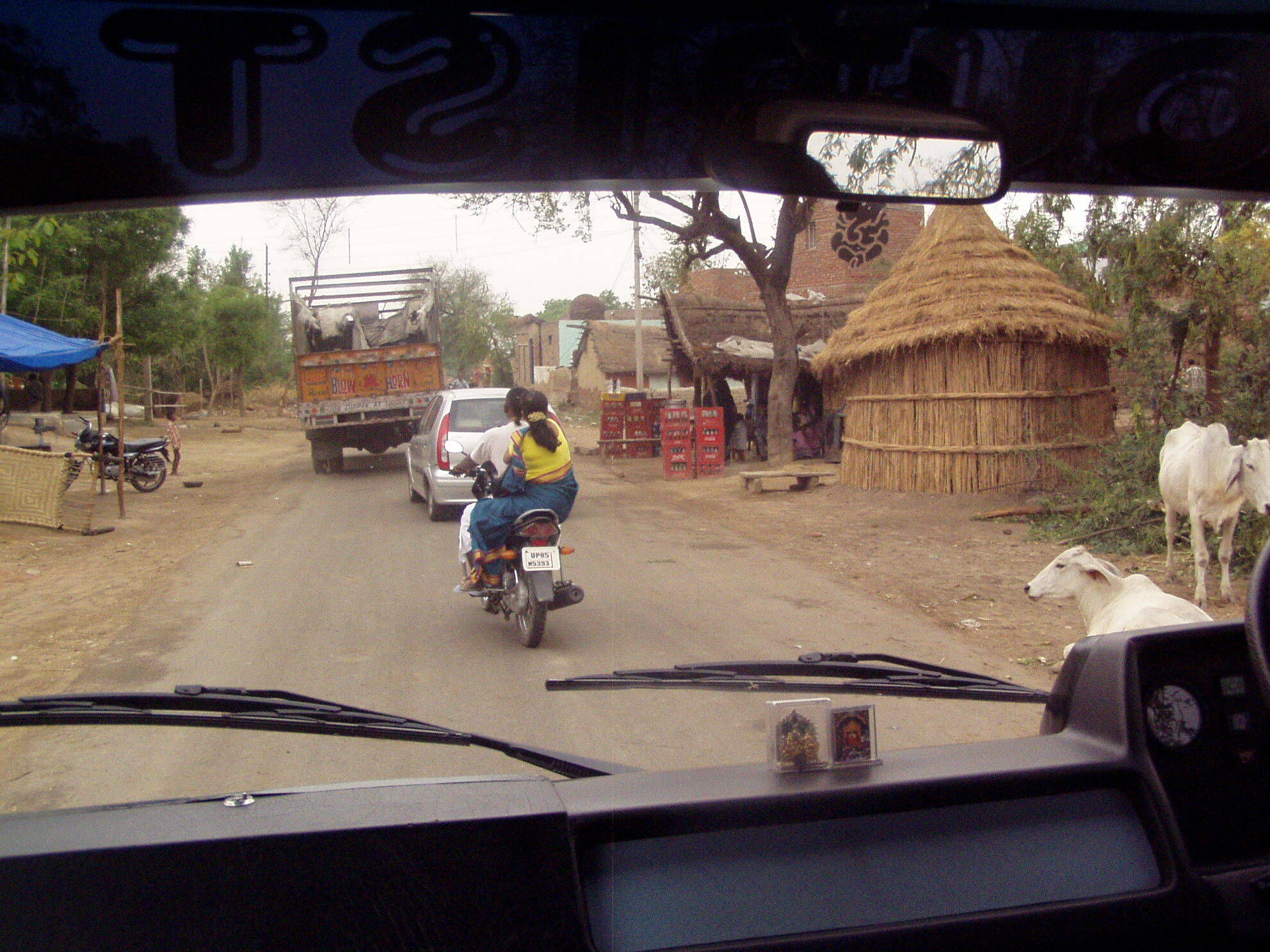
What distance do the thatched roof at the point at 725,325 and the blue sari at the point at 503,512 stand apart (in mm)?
15690

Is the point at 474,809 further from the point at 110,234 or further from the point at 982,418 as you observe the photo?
the point at 982,418

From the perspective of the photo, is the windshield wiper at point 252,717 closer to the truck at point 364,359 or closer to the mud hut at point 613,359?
the truck at point 364,359

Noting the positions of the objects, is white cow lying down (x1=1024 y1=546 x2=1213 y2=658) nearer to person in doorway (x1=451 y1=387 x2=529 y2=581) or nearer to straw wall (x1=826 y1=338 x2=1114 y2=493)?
person in doorway (x1=451 y1=387 x2=529 y2=581)

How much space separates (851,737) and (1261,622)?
36.7 inches

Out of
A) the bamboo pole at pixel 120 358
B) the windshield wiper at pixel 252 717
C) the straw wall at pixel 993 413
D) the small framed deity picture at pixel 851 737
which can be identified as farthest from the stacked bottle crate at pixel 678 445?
the small framed deity picture at pixel 851 737

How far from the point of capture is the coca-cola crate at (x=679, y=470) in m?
19.7

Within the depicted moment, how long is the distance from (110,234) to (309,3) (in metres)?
1.58

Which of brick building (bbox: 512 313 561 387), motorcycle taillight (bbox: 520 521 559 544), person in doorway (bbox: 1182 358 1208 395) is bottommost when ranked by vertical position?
motorcycle taillight (bbox: 520 521 559 544)

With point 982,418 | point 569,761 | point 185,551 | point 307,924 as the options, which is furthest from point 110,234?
point 982,418

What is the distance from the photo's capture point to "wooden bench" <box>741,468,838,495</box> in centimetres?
1702

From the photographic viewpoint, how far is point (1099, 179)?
298 centimetres

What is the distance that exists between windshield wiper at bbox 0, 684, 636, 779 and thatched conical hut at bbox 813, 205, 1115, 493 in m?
13.6

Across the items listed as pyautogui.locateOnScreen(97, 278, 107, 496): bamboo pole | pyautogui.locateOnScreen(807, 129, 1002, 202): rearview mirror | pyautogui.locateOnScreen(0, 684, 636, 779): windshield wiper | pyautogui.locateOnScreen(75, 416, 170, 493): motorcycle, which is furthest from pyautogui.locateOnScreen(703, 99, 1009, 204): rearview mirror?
pyautogui.locateOnScreen(75, 416, 170, 493): motorcycle

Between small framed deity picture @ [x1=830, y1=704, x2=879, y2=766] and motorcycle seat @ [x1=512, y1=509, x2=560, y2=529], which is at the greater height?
motorcycle seat @ [x1=512, y1=509, x2=560, y2=529]
